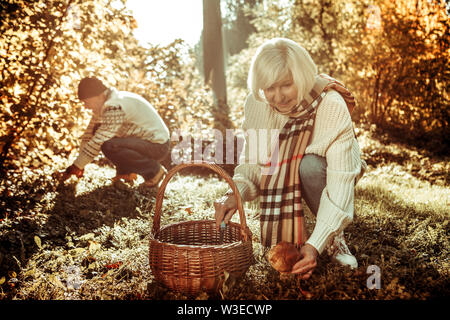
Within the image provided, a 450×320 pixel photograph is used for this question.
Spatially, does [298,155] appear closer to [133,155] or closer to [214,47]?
[133,155]

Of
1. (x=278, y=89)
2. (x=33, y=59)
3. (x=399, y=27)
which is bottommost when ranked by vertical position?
(x=278, y=89)

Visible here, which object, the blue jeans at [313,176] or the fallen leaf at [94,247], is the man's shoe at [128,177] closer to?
the fallen leaf at [94,247]

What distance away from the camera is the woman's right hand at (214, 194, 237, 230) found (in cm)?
215

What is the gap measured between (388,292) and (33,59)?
365cm

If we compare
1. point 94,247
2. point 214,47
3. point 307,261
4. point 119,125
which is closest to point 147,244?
point 94,247

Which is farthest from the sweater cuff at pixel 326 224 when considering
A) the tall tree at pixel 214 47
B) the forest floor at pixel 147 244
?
the tall tree at pixel 214 47

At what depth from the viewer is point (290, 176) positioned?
2336 millimetres

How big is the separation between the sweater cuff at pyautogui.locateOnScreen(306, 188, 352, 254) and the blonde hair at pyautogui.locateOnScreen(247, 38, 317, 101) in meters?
0.64

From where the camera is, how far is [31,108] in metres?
3.82

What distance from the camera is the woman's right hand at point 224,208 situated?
2146 millimetres

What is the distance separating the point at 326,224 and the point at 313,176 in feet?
1.25

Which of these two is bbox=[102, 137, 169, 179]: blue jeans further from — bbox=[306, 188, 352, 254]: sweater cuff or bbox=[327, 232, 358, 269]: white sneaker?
bbox=[306, 188, 352, 254]: sweater cuff
